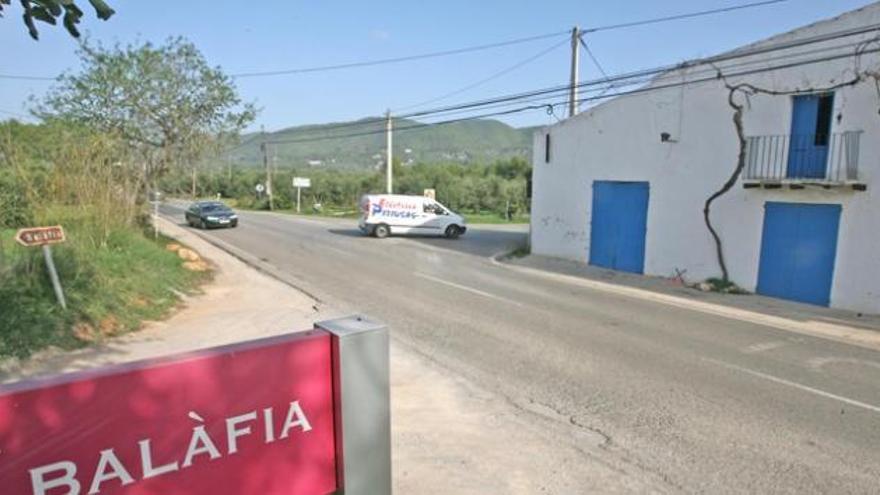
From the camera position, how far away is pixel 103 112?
19.6 meters

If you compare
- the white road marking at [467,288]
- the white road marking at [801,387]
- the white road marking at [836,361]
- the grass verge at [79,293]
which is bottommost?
the white road marking at [467,288]

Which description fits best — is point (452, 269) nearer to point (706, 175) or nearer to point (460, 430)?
point (706, 175)

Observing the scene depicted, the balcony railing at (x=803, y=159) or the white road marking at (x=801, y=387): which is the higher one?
the balcony railing at (x=803, y=159)

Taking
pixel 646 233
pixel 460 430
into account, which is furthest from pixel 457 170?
pixel 460 430

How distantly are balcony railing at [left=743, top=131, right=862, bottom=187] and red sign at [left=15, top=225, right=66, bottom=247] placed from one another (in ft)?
44.4

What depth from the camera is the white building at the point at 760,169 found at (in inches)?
456

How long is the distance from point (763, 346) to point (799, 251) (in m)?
5.42

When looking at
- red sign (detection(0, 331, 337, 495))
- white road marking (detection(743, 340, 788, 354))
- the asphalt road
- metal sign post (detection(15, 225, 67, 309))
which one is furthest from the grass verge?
white road marking (detection(743, 340, 788, 354))

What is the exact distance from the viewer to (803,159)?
41.2ft

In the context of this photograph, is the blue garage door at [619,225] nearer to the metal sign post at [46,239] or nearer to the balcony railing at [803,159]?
the balcony railing at [803,159]

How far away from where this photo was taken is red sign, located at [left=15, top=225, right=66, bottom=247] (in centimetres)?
764

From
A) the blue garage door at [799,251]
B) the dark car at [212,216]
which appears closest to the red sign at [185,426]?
the blue garage door at [799,251]

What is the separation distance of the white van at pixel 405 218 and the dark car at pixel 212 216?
860cm

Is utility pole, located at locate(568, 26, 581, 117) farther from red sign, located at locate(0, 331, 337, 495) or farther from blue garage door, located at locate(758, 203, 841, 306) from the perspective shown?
red sign, located at locate(0, 331, 337, 495)
